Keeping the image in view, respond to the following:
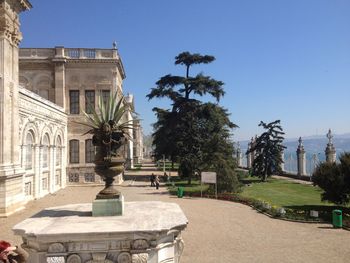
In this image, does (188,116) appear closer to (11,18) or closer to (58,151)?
(58,151)

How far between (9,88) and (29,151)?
6.42 m

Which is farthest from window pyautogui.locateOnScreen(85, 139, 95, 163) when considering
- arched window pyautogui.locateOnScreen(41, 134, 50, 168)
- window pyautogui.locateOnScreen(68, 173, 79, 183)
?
arched window pyautogui.locateOnScreen(41, 134, 50, 168)

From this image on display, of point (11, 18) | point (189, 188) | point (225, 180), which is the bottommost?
point (189, 188)

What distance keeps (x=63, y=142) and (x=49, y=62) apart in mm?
8686

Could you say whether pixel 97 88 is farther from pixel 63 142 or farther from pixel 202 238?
pixel 202 238

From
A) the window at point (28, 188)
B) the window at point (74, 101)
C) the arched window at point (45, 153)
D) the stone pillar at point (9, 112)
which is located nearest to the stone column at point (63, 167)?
the window at point (74, 101)

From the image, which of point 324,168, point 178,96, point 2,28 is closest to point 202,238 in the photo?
point 324,168

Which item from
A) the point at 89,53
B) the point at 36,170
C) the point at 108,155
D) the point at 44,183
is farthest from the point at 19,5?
the point at 108,155

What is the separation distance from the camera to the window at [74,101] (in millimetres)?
38719

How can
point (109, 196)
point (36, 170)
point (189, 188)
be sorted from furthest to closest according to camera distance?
1. point (189, 188)
2. point (36, 170)
3. point (109, 196)

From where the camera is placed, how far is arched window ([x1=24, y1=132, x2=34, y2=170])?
1015 inches

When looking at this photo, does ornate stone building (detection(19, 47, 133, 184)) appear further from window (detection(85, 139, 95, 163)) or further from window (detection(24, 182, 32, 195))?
window (detection(24, 182, 32, 195))

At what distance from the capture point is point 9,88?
21.5 m

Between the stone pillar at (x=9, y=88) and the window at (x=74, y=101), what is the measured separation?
1586 centimetres
